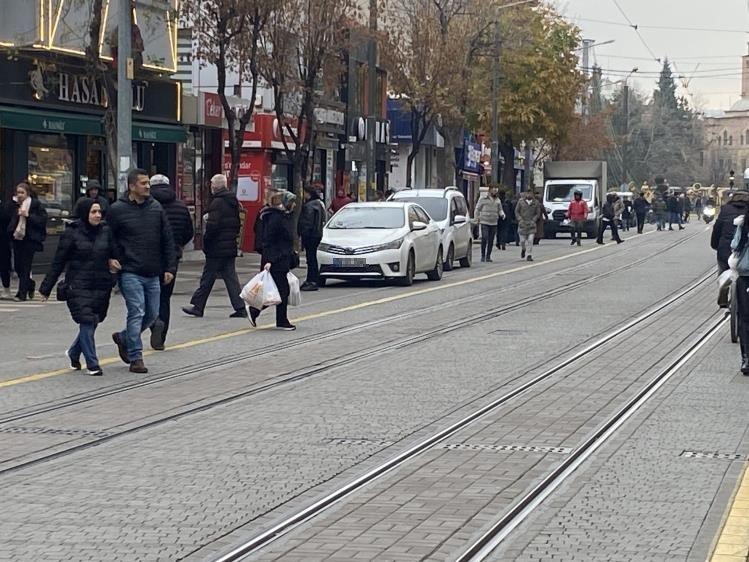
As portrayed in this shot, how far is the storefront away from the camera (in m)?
28.8

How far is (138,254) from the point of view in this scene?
45.5 feet

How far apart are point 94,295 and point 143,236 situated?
732 millimetres

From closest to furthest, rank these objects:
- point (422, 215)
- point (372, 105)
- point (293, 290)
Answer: point (293, 290) < point (422, 215) < point (372, 105)

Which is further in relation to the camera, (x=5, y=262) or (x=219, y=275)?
(x=5, y=262)

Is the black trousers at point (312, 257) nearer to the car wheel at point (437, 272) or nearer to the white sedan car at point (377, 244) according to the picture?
the white sedan car at point (377, 244)

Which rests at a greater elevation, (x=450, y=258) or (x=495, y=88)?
(x=495, y=88)

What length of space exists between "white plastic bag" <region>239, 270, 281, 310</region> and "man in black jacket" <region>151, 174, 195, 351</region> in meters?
1.00

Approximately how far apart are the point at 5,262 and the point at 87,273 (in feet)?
34.2

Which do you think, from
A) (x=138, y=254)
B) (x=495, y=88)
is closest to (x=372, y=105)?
(x=495, y=88)

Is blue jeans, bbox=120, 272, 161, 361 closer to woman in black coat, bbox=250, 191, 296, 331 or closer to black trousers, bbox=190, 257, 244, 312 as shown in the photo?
woman in black coat, bbox=250, 191, 296, 331

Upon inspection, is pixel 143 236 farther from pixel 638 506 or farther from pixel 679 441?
pixel 638 506

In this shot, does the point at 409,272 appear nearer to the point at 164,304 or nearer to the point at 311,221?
the point at 311,221

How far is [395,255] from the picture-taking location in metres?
26.7

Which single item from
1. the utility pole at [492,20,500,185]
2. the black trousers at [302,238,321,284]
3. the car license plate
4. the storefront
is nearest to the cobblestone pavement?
the black trousers at [302,238,321,284]
